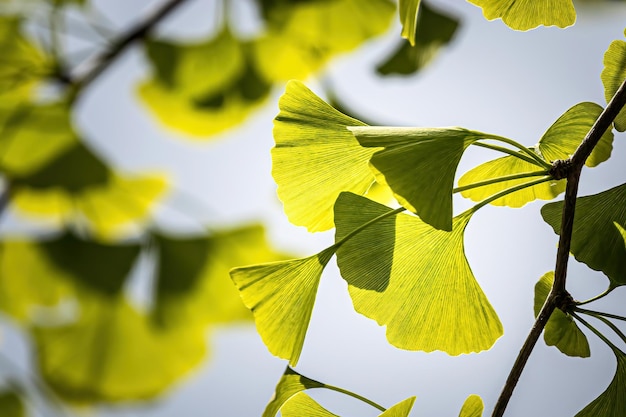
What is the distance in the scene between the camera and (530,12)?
0.15m

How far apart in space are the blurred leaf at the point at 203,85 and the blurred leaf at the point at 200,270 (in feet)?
0.53

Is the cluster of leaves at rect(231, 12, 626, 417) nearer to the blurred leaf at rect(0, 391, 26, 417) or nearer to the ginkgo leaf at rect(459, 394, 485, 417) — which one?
the ginkgo leaf at rect(459, 394, 485, 417)

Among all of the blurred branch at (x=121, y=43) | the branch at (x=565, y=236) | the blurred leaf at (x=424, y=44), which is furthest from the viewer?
the blurred branch at (x=121, y=43)

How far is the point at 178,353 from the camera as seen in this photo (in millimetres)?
687

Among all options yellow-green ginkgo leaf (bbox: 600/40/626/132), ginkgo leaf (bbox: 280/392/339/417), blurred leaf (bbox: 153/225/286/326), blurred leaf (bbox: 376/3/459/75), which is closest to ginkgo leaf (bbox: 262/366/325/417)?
ginkgo leaf (bbox: 280/392/339/417)

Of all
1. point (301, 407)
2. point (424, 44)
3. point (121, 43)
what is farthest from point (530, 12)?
point (121, 43)

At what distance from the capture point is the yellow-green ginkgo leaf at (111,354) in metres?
0.63

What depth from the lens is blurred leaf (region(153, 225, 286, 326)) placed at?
0.63m

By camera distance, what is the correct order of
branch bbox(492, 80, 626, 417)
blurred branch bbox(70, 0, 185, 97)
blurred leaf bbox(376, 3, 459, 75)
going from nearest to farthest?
branch bbox(492, 80, 626, 417) → blurred leaf bbox(376, 3, 459, 75) → blurred branch bbox(70, 0, 185, 97)

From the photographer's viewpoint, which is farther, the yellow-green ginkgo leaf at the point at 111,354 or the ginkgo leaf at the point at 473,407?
the yellow-green ginkgo leaf at the point at 111,354

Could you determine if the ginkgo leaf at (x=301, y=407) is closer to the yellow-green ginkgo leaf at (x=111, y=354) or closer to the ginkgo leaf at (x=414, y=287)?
the ginkgo leaf at (x=414, y=287)

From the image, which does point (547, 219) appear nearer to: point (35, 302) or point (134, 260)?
point (134, 260)

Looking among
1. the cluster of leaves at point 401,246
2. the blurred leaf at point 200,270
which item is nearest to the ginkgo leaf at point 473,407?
the cluster of leaves at point 401,246

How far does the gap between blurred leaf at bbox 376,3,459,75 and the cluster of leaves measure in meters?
0.30
